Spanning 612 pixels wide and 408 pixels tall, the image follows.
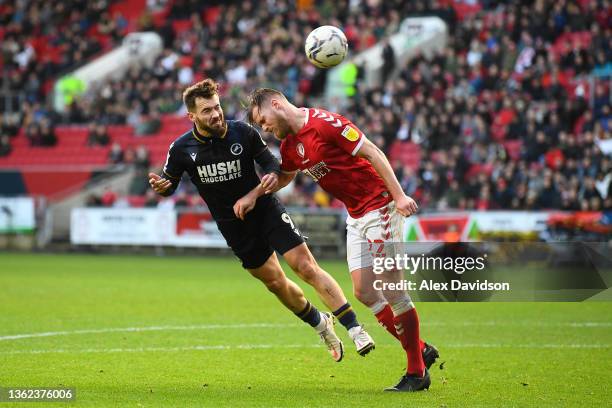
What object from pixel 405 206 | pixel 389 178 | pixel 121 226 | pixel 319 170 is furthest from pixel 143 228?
pixel 405 206

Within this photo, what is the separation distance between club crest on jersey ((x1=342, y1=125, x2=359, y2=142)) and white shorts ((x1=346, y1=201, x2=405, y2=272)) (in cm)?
65

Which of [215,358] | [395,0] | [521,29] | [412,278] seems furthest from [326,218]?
[412,278]

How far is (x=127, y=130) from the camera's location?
1454 inches

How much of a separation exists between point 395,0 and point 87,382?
2723 centimetres

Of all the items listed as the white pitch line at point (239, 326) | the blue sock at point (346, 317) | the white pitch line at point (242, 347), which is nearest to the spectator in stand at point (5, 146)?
the white pitch line at point (239, 326)

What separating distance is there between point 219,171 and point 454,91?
2052cm

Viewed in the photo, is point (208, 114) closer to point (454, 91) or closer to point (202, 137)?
point (202, 137)

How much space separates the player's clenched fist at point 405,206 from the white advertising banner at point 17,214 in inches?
952

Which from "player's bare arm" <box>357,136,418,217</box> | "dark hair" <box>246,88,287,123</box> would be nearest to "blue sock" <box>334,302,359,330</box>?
"player's bare arm" <box>357,136,418,217</box>

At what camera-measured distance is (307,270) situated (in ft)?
29.4

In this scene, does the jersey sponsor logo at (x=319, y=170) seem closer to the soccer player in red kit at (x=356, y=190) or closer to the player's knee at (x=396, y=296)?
the soccer player in red kit at (x=356, y=190)

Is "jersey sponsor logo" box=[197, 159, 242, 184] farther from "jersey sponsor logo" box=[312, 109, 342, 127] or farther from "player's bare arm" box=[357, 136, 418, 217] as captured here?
"player's bare arm" box=[357, 136, 418, 217]

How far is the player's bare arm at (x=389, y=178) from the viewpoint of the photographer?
7.85m

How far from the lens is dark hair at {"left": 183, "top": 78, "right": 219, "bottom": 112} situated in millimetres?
8852
